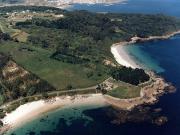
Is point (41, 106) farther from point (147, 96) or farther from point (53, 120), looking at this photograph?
point (147, 96)

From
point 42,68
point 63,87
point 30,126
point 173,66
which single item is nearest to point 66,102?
point 63,87

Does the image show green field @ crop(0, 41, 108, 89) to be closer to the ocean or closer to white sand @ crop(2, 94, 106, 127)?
white sand @ crop(2, 94, 106, 127)

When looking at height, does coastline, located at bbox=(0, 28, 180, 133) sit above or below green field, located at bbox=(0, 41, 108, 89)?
below

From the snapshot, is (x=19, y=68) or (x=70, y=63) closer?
(x=19, y=68)

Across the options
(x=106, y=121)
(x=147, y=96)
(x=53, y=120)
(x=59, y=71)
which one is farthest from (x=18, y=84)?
(x=147, y=96)

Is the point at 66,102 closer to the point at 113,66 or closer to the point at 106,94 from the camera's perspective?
the point at 106,94

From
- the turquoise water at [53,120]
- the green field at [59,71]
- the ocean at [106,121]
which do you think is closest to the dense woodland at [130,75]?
the green field at [59,71]

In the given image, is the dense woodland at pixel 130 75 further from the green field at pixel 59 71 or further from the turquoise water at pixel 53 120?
the turquoise water at pixel 53 120

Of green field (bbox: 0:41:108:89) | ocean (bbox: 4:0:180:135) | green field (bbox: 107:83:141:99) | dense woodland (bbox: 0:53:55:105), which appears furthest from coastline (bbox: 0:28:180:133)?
green field (bbox: 0:41:108:89)
